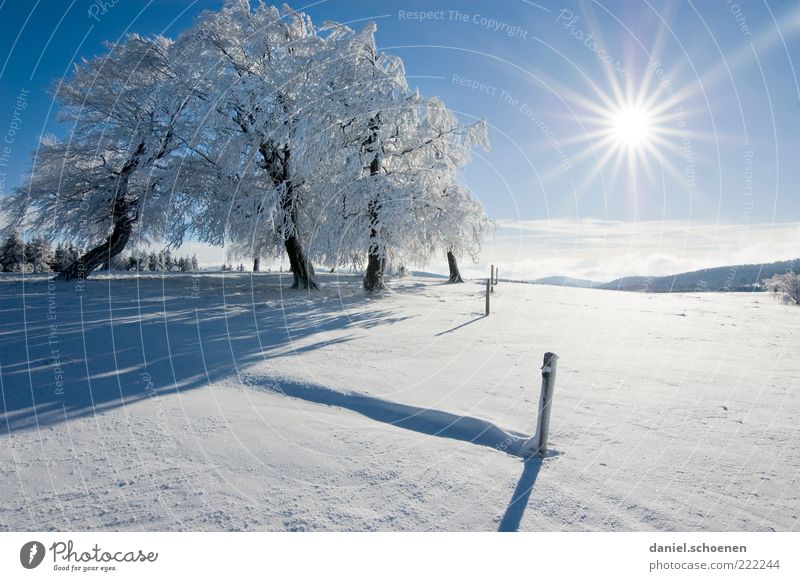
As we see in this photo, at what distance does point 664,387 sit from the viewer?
6484mm

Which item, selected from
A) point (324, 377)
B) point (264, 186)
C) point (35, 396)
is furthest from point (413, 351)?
point (264, 186)

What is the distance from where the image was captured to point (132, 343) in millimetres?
7754

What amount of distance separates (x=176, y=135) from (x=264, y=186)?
4.30 meters

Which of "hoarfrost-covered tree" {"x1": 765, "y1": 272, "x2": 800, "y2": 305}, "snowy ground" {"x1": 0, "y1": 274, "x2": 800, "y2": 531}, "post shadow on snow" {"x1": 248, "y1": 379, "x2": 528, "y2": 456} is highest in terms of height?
"hoarfrost-covered tree" {"x1": 765, "y1": 272, "x2": 800, "y2": 305}

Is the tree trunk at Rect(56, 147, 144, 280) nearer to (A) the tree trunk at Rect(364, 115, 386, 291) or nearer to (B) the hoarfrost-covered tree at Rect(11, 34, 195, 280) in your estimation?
(B) the hoarfrost-covered tree at Rect(11, 34, 195, 280)

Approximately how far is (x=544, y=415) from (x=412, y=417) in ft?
5.81

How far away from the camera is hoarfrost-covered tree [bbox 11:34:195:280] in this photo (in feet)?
57.8

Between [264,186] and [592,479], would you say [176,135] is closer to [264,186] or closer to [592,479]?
[264,186]

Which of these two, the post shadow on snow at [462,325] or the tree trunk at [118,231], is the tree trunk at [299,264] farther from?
the post shadow on snow at [462,325]

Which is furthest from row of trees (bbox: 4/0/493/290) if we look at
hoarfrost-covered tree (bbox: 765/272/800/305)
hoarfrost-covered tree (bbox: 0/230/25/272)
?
hoarfrost-covered tree (bbox: 0/230/25/272)

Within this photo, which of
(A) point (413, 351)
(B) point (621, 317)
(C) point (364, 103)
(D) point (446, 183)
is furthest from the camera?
(D) point (446, 183)

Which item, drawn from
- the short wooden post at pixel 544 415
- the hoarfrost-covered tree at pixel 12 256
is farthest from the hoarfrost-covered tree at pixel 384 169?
the hoarfrost-covered tree at pixel 12 256

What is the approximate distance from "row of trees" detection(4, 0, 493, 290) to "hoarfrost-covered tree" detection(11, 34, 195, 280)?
0.06 metres

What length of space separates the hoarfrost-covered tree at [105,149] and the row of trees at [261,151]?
0.21 ft
